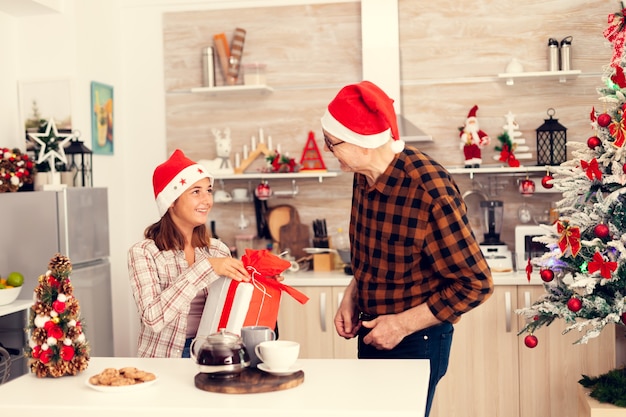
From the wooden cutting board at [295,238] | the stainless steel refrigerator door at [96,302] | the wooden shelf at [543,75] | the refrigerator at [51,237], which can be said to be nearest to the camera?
the refrigerator at [51,237]

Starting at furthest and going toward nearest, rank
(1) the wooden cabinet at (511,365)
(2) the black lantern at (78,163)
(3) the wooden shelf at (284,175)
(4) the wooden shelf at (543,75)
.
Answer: (3) the wooden shelf at (284,175) → (4) the wooden shelf at (543,75) → (2) the black lantern at (78,163) → (1) the wooden cabinet at (511,365)

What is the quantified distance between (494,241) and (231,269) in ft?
8.40

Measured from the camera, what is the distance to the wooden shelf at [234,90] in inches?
202

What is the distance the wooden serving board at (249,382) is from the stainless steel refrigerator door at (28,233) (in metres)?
2.26

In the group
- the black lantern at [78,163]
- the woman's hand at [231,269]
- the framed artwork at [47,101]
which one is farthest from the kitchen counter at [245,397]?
the framed artwork at [47,101]

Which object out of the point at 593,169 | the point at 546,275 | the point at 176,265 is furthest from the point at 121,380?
the point at 593,169

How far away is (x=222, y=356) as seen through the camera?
2193 millimetres

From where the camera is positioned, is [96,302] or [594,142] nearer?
[594,142]

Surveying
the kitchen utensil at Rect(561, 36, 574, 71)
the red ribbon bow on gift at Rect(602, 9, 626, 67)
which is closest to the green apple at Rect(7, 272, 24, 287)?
the red ribbon bow on gift at Rect(602, 9, 626, 67)

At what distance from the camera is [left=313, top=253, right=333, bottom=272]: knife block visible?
4996 mm

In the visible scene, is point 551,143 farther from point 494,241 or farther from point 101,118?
point 101,118

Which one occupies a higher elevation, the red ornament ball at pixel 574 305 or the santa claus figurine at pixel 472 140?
the santa claus figurine at pixel 472 140

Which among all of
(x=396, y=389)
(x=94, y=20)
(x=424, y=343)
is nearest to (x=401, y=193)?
(x=424, y=343)

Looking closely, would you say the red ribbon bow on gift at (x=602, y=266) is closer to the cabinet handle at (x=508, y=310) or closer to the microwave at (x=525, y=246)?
the cabinet handle at (x=508, y=310)
